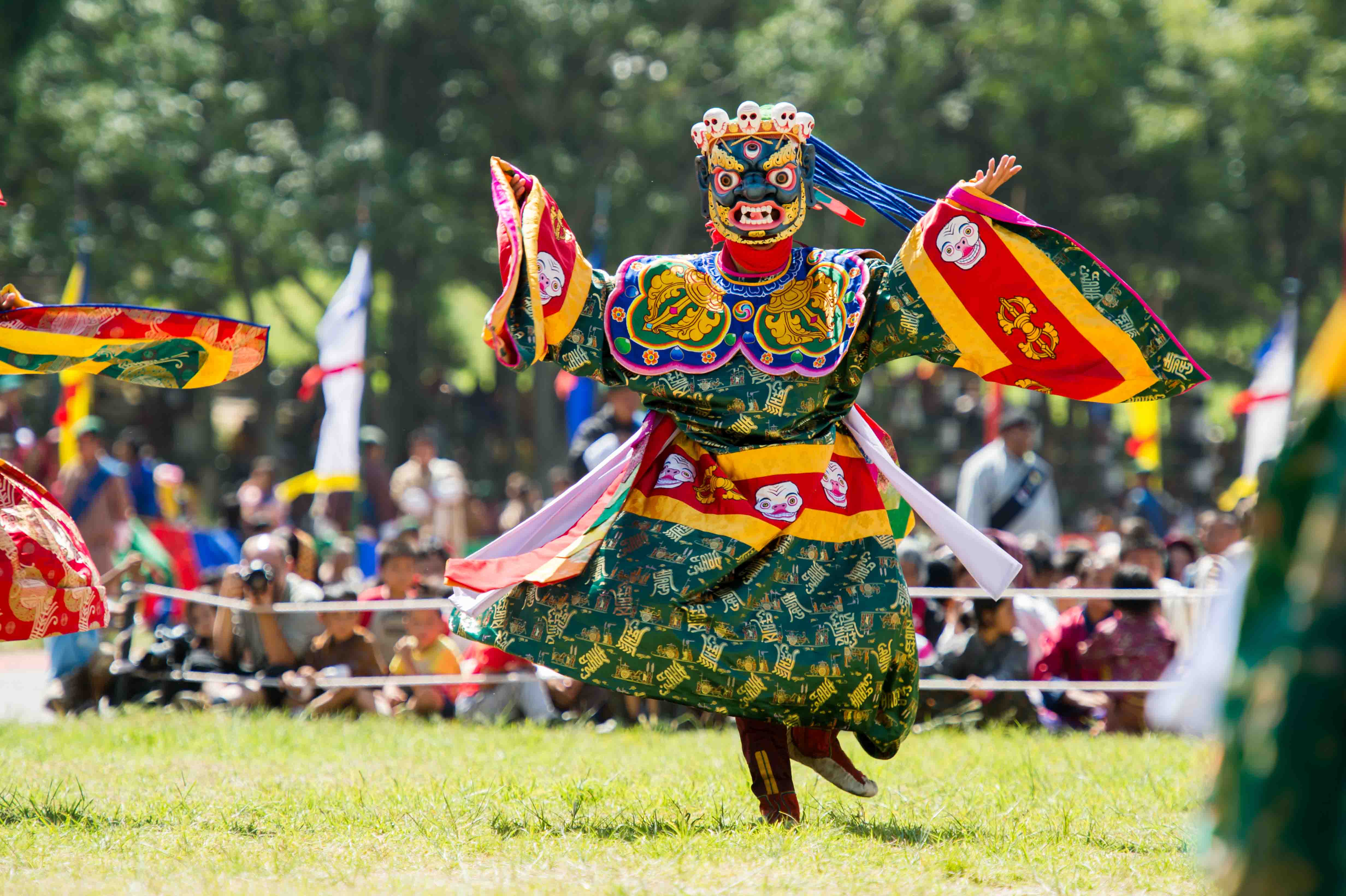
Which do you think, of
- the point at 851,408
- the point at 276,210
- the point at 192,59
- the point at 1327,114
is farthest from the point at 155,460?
the point at 851,408

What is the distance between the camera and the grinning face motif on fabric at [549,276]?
4277 mm

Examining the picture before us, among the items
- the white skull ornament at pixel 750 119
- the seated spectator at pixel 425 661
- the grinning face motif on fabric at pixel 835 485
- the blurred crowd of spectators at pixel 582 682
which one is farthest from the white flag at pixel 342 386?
the grinning face motif on fabric at pixel 835 485

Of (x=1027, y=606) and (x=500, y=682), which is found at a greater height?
(x=1027, y=606)

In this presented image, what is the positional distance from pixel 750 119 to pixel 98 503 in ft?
20.2

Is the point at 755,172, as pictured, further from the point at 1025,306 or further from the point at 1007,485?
the point at 1007,485

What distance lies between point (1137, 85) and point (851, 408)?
1303 centimetres

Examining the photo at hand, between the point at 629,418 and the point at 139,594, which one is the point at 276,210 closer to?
the point at 139,594

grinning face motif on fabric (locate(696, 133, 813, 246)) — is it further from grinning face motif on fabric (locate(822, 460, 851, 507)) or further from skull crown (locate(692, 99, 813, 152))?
grinning face motif on fabric (locate(822, 460, 851, 507))

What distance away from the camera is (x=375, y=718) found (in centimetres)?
710

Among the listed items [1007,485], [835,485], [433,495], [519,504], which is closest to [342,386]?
[433,495]

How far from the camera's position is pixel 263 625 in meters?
7.42

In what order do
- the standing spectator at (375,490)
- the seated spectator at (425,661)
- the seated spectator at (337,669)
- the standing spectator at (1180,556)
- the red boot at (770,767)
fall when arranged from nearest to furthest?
1. the red boot at (770,767)
2. the seated spectator at (337,669)
3. the seated spectator at (425,661)
4. the standing spectator at (1180,556)
5. the standing spectator at (375,490)

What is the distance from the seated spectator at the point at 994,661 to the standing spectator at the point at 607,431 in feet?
6.02

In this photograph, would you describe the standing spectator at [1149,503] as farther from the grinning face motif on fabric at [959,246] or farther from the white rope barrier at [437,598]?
the grinning face motif on fabric at [959,246]
